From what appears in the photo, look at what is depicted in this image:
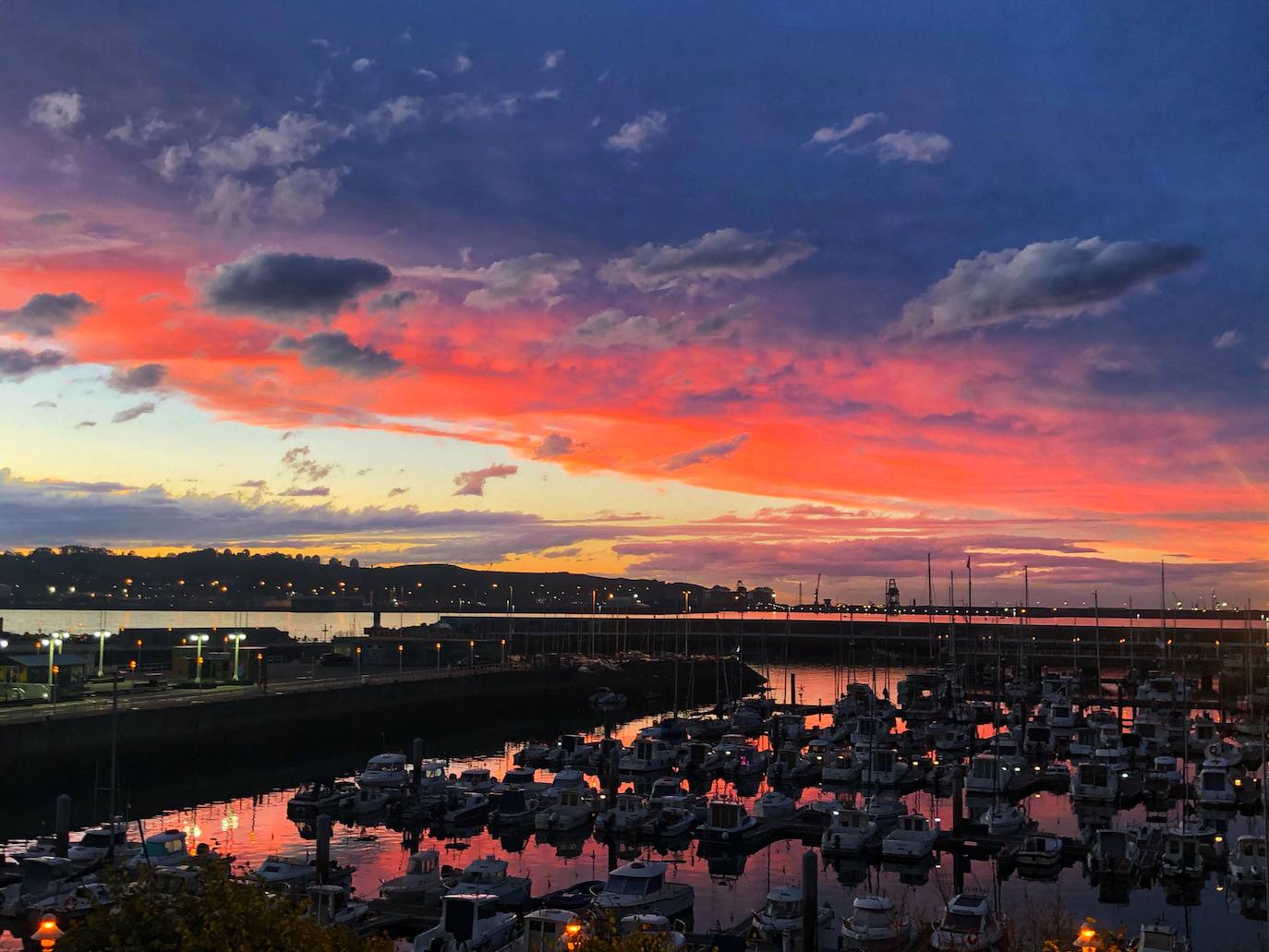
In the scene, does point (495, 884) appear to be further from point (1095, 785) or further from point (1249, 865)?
point (1095, 785)

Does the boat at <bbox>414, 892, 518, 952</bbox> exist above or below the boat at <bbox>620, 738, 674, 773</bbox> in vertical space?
above

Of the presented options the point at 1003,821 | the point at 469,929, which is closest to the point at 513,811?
the point at 1003,821

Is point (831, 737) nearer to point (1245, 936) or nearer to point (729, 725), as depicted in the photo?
point (729, 725)

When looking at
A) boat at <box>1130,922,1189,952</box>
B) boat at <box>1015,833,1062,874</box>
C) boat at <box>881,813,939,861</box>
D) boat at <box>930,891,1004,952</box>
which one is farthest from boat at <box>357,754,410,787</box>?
boat at <box>1130,922,1189,952</box>

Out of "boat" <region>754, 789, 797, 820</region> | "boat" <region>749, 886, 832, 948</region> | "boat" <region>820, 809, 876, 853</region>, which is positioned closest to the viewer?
"boat" <region>749, 886, 832, 948</region>

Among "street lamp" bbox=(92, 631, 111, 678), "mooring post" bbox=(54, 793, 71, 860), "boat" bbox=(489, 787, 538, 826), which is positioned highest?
"street lamp" bbox=(92, 631, 111, 678)

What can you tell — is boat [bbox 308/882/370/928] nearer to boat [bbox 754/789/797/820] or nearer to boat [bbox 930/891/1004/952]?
boat [bbox 930/891/1004/952]

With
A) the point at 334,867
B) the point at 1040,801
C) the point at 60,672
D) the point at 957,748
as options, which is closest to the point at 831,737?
the point at 957,748

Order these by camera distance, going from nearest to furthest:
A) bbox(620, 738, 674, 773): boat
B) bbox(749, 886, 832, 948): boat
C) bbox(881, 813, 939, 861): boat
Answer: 1. bbox(749, 886, 832, 948): boat
2. bbox(881, 813, 939, 861): boat
3. bbox(620, 738, 674, 773): boat
